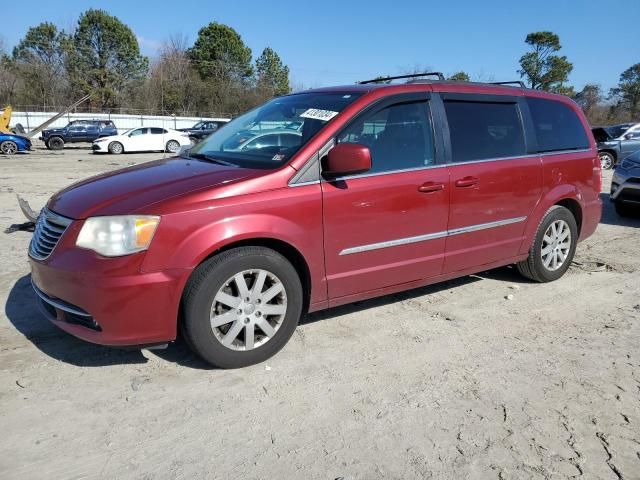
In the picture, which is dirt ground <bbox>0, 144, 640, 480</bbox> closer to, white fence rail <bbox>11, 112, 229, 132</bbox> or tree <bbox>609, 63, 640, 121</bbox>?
white fence rail <bbox>11, 112, 229, 132</bbox>

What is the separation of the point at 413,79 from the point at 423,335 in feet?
7.17

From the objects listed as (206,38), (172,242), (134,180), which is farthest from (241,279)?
(206,38)

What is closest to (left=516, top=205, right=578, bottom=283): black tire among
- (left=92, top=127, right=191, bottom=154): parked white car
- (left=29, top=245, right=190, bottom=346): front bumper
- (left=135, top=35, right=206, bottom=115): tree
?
(left=29, top=245, right=190, bottom=346): front bumper

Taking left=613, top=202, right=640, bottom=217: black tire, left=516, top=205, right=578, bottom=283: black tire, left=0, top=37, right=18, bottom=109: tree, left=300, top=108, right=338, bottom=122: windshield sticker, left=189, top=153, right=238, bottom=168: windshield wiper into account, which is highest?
left=0, top=37, right=18, bottom=109: tree

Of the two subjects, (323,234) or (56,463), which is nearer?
(56,463)

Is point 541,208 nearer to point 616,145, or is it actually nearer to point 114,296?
point 114,296

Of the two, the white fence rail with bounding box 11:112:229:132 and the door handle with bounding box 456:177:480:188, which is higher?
the white fence rail with bounding box 11:112:229:132

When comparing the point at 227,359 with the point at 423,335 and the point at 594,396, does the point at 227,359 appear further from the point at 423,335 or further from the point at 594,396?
the point at 594,396

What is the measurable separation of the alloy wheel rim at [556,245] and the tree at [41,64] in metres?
55.5

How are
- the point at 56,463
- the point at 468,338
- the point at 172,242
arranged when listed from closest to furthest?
1. the point at 56,463
2. the point at 172,242
3. the point at 468,338

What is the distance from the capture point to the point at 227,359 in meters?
3.29

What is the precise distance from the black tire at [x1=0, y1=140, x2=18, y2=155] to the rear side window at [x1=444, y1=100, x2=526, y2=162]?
23.9 m

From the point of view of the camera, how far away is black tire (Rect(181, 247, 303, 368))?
10.2 ft

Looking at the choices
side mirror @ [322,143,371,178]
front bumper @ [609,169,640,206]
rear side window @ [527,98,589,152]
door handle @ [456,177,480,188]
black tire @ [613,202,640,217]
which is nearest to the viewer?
side mirror @ [322,143,371,178]
